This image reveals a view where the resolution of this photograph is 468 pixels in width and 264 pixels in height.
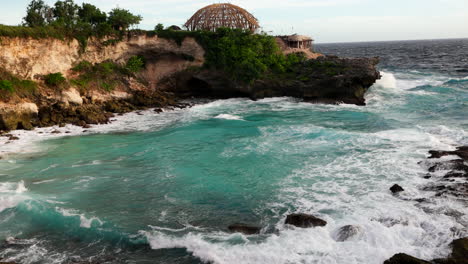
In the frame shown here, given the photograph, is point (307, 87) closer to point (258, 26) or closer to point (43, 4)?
point (258, 26)

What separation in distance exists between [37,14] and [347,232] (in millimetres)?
31585

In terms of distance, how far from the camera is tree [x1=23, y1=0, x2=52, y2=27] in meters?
31.5

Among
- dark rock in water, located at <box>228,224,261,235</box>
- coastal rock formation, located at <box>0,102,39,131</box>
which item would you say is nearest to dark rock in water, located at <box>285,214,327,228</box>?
dark rock in water, located at <box>228,224,261,235</box>

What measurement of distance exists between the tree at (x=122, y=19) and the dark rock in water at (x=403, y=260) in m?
30.1

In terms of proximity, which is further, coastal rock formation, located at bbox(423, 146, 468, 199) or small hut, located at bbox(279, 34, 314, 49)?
small hut, located at bbox(279, 34, 314, 49)

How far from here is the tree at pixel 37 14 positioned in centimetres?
3148

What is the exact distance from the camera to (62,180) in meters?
15.9

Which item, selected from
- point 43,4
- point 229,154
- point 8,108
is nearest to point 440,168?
point 229,154

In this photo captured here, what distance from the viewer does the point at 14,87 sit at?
2498 cm

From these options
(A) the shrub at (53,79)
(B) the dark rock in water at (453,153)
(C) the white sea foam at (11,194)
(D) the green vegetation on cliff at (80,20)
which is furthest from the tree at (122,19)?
(B) the dark rock in water at (453,153)

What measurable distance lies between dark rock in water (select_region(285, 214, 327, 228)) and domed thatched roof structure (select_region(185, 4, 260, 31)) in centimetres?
3096

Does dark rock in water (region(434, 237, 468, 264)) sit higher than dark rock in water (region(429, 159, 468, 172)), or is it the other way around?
dark rock in water (region(429, 159, 468, 172))

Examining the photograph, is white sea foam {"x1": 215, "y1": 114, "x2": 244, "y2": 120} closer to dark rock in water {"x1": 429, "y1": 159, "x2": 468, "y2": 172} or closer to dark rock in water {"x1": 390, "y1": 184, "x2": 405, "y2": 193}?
dark rock in water {"x1": 429, "y1": 159, "x2": 468, "y2": 172}

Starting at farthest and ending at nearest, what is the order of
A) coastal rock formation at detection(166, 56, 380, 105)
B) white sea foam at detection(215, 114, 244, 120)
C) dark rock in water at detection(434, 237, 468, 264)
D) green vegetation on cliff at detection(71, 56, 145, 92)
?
coastal rock formation at detection(166, 56, 380, 105) → green vegetation on cliff at detection(71, 56, 145, 92) → white sea foam at detection(215, 114, 244, 120) → dark rock in water at detection(434, 237, 468, 264)
